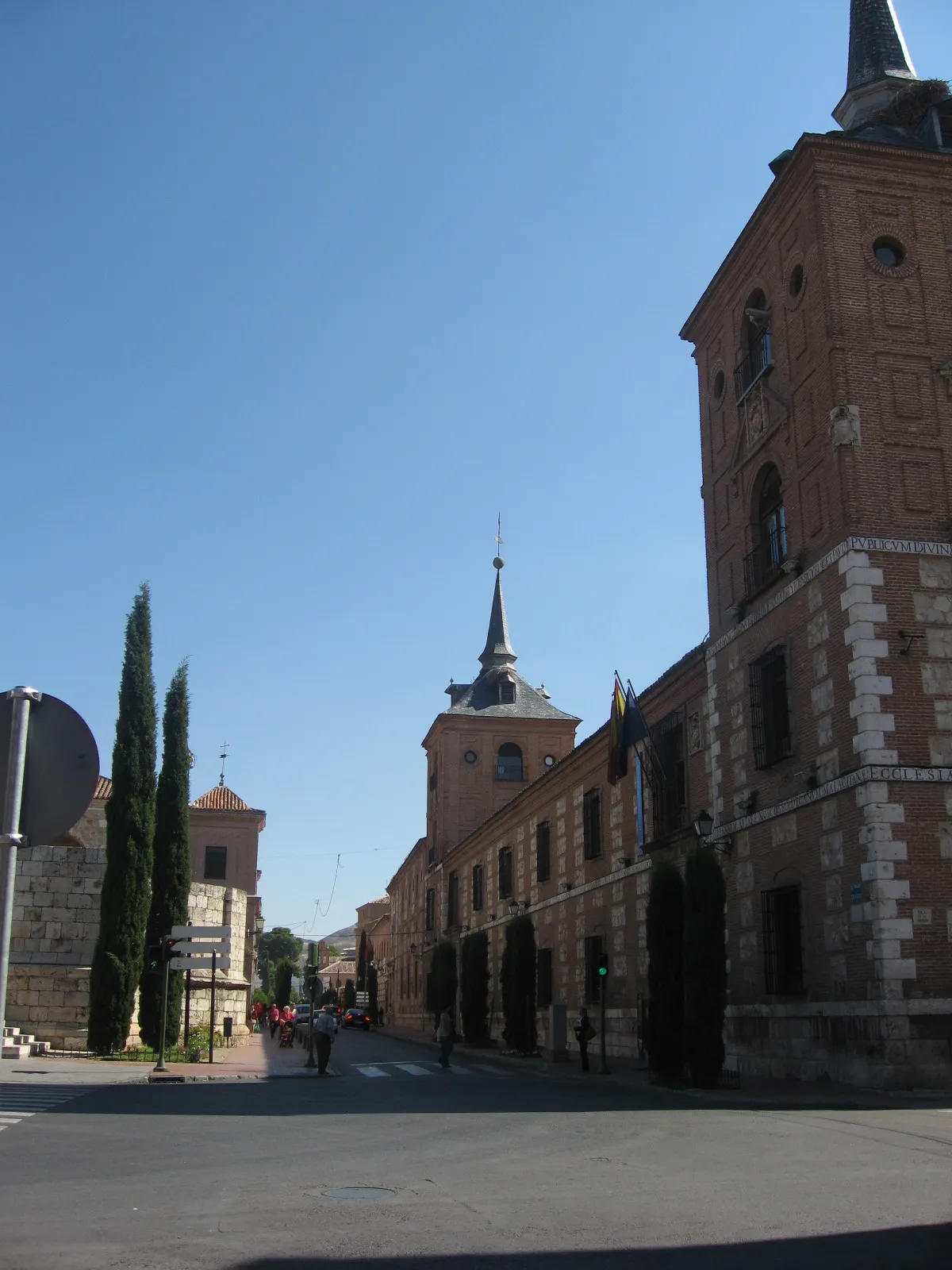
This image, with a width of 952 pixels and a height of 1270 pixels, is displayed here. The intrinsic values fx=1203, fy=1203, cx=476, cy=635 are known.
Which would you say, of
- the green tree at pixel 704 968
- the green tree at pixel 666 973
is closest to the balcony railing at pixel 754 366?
the green tree at pixel 704 968

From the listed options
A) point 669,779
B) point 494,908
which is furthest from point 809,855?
point 494,908

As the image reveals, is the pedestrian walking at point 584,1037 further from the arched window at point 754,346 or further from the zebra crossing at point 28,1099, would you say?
the arched window at point 754,346

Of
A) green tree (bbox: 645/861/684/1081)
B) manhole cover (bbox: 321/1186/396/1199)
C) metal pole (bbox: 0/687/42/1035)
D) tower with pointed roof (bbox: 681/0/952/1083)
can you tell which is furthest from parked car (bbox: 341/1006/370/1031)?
metal pole (bbox: 0/687/42/1035)

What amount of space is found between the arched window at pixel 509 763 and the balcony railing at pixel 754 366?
33.9m

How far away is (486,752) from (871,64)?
36.5 meters

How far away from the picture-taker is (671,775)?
82.9ft

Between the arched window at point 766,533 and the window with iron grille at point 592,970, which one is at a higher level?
the arched window at point 766,533

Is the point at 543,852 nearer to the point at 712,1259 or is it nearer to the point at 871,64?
the point at 871,64

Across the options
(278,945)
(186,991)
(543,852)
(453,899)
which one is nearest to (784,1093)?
(186,991)

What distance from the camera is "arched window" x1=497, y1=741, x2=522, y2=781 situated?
55125 mm

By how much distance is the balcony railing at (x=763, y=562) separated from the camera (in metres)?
20.6

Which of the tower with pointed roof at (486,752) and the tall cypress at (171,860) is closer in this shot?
the tall cypress at (171,860)

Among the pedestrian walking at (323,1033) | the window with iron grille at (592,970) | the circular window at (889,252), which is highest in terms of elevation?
the circular window at (889,252)

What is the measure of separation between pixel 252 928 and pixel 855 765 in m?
38.7
